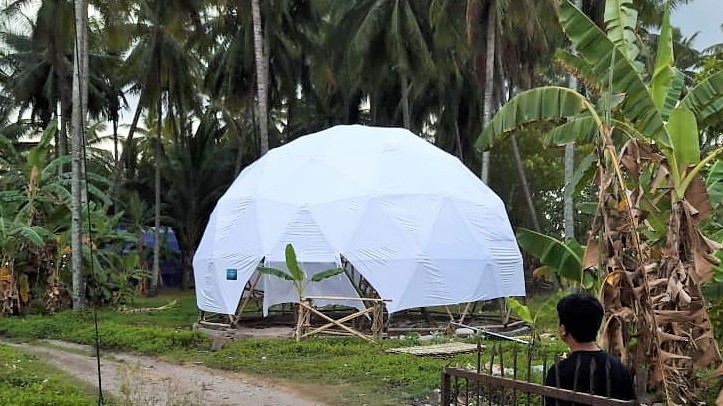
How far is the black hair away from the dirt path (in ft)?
18.3

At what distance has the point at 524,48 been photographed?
1120 inches

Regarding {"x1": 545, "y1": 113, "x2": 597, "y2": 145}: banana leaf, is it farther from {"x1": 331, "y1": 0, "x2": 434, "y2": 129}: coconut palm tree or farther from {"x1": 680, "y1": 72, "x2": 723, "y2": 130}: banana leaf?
{"x1": 331, "y1": 0, "x2": 434, "y2": 129}: coconut palm tree

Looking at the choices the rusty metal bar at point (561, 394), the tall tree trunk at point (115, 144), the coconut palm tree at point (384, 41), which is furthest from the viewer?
the tall tree trunk at point (115, 144)

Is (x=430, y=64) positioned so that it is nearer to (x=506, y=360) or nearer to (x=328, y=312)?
(x=328, y=312)

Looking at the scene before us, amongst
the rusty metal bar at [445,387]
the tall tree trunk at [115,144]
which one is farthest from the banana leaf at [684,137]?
the tall tree trunk at [115,144]

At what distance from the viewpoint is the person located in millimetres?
3715

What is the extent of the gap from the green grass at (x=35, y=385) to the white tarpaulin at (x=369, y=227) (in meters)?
5.31

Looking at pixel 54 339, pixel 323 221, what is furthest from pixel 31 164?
pixel 323 221

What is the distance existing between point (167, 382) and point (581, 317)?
815cm

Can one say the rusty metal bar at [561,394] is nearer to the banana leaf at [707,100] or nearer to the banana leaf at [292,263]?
the banana leaf at [707,100]

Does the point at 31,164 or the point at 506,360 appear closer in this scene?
the point at 506,360

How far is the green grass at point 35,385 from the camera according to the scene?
8352 mm

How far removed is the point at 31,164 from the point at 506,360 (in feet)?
45.8

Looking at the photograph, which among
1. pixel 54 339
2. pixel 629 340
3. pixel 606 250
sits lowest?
pixel 54 339
